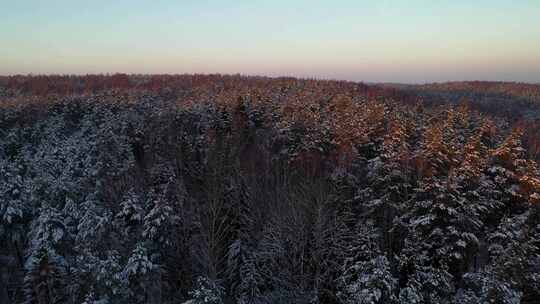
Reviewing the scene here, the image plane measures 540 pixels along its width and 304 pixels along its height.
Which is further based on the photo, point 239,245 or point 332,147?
point 332,147

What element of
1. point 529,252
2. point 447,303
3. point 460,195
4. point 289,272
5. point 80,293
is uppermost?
point 460,195

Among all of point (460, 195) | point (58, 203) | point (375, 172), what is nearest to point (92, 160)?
point (58, 203)

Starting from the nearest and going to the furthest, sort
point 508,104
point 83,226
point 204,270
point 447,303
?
point 447,303 < point 204,270 < point 83,226 < point 508,104

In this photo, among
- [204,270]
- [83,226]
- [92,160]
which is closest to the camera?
[204,270]

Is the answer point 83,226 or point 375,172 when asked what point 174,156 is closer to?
point 83,226

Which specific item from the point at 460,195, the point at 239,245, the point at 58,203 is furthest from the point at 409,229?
the point at 58,203

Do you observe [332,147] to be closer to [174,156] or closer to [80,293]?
[174,156]

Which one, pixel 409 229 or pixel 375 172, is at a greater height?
pixel 375 172
